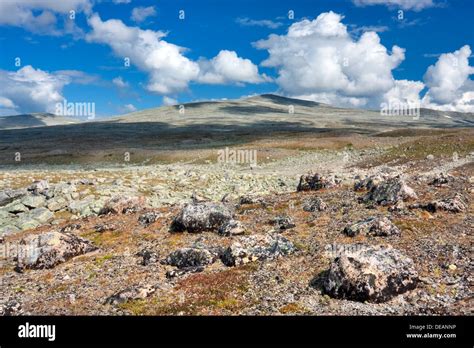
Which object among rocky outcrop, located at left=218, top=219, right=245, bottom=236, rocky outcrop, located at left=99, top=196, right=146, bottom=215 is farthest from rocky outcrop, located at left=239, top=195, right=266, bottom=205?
rocky outcrop, located at left=218, top=219, right=245, bottom=236

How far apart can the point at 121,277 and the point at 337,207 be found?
1558 cm

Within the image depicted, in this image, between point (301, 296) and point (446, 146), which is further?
point (446, 146)

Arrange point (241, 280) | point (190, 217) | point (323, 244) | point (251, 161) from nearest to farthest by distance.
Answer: point (241, 280), point (323, 244), point (190, 217), point (251, 161)

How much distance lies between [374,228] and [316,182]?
15.6m

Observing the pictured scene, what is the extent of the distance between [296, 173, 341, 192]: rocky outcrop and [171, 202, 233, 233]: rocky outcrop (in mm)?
13670

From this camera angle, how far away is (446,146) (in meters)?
63.8

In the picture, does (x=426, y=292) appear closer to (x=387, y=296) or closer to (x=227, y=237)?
(x=387, y=296)

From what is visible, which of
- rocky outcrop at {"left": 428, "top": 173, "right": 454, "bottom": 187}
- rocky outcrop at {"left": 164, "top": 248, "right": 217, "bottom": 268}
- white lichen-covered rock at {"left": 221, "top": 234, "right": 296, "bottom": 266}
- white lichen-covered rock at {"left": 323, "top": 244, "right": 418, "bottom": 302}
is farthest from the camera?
rocky outcrop at {"left": 428, "top": 173, "right": 454, "bottom": 187}

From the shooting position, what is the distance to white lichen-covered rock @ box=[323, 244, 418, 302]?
14531 millimetres

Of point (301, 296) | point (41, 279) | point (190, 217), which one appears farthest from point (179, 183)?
point (301, 296)

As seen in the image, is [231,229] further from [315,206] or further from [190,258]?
[315,206]

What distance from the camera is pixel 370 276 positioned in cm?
1467

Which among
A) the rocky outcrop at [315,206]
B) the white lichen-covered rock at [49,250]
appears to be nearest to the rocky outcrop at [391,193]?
the rocky outcrop at [315,206]
